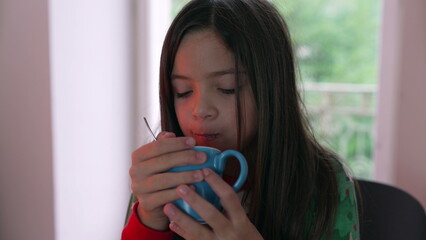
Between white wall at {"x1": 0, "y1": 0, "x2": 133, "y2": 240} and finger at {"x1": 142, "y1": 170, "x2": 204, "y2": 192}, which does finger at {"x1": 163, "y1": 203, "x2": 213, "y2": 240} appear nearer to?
finger at {"x1": 142, "y1": 170, "x2": 204, "y2": 192}

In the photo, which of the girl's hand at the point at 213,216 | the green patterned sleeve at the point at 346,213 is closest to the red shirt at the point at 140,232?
the girl's hand at the point at 213,216

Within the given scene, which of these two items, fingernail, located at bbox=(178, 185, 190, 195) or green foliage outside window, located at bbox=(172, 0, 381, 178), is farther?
green foliage outside window, located at bbox=(172, 0, 381, 178)

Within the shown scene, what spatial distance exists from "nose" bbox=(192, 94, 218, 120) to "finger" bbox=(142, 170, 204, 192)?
16 cm

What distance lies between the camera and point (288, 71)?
33.2 inches

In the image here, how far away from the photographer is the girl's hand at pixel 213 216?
0.62m

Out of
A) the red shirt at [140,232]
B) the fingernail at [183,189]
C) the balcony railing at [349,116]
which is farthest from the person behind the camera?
the balcony railing at [349,116]

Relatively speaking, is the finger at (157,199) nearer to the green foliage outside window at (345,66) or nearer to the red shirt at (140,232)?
the red shirt at (140,232)

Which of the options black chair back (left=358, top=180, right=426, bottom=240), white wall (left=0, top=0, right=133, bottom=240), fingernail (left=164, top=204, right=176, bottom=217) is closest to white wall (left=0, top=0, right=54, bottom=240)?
white wall (left=0, top=0, right=133, bottom=240)

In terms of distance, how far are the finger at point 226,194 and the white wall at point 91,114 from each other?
86 centimetres

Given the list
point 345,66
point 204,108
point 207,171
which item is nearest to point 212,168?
point 207,171

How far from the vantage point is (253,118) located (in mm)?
822

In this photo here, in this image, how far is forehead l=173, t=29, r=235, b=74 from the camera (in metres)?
0.77

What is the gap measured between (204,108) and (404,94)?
3.05ft

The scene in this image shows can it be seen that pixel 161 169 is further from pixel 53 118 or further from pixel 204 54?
pixel 53 118
